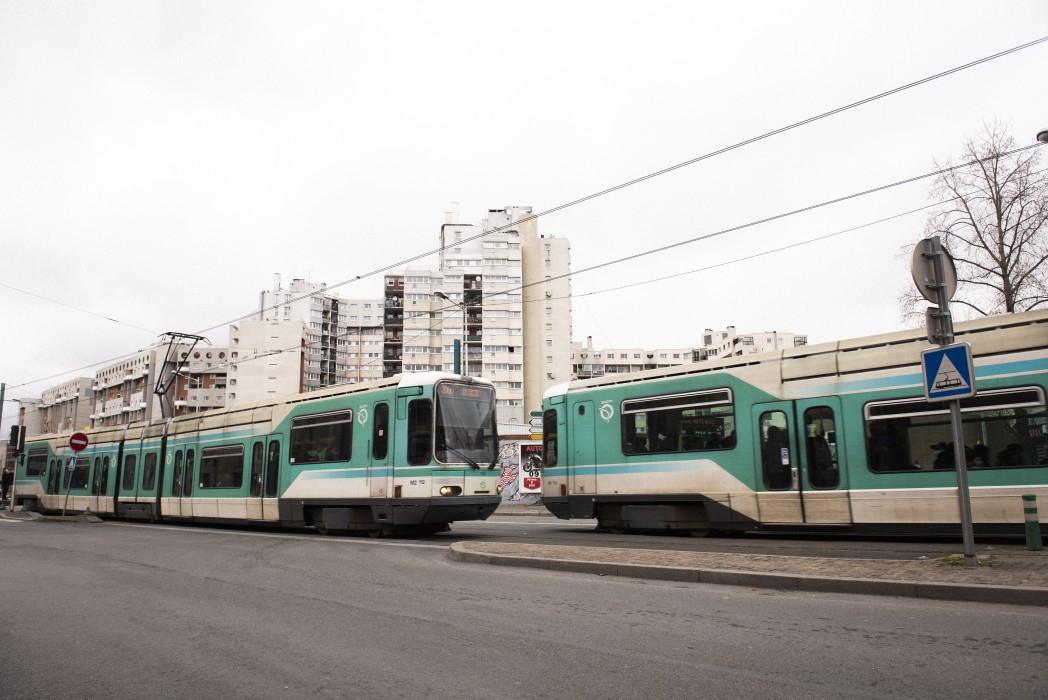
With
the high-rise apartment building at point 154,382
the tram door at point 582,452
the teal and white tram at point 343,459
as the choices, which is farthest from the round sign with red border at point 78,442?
the high-rise apartment building at point 154,382

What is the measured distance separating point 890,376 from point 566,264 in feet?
274

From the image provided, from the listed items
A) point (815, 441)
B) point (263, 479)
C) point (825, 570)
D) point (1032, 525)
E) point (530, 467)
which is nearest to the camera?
point (825, 570)

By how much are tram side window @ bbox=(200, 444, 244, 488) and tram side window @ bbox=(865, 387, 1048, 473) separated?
568 inches

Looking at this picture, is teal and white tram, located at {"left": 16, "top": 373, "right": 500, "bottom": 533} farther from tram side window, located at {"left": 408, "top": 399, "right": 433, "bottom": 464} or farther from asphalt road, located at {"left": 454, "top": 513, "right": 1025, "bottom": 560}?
asphalt road, located at {"left": 454, "top": 513, "right": 1025, "bottom": 560}

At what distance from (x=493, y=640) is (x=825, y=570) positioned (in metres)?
4.12

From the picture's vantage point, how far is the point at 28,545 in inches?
568

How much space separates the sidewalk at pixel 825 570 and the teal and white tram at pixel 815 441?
126cm

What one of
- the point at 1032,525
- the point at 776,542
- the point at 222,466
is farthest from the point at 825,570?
the point at 222,466

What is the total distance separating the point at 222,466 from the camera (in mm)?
18609

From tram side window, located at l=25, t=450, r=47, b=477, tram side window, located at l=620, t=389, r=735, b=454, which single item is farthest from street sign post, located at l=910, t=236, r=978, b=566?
tram side window, located at l=25, t=450, r=47, b=477

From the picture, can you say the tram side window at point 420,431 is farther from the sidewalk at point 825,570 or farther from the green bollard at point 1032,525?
the green bollard at point 1032,525

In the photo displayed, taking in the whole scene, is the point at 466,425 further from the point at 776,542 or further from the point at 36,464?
the point at 36,464

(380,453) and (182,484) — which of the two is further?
(182,484)

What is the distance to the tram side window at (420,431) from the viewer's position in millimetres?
13531
